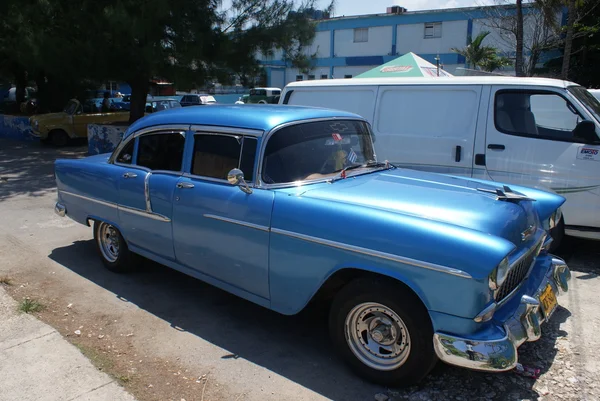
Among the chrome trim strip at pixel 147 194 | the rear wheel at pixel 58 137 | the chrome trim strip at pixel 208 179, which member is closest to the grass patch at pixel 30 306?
the chrome trim strip at pixel 147 194

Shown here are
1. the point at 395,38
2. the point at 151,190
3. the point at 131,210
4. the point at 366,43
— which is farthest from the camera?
the point at 366,43

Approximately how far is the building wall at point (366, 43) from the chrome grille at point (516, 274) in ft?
115

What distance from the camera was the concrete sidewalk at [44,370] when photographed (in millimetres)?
3207

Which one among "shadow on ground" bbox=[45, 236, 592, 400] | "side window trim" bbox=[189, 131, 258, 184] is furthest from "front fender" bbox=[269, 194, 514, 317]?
"side window trim" bbox=[189, 131, 258, 184]

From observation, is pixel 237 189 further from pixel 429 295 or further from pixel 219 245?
pixel 429 295

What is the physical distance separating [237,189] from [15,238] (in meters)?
4.38

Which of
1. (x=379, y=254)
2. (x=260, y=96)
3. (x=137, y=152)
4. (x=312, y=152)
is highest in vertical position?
(x=260, y=96)

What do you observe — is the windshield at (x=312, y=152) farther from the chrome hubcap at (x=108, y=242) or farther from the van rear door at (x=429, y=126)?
the chrome hubcap at (x=108, y=242)

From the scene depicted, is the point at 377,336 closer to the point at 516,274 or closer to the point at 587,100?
the point at 516,274

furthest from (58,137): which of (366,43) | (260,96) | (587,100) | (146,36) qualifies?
(366,43)

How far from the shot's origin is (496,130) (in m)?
5.81

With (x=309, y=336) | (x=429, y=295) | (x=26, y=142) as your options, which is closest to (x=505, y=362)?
(x=429, y=295)

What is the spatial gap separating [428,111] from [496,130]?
0.86 metres

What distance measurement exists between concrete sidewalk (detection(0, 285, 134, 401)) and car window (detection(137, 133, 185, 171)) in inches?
66.8
